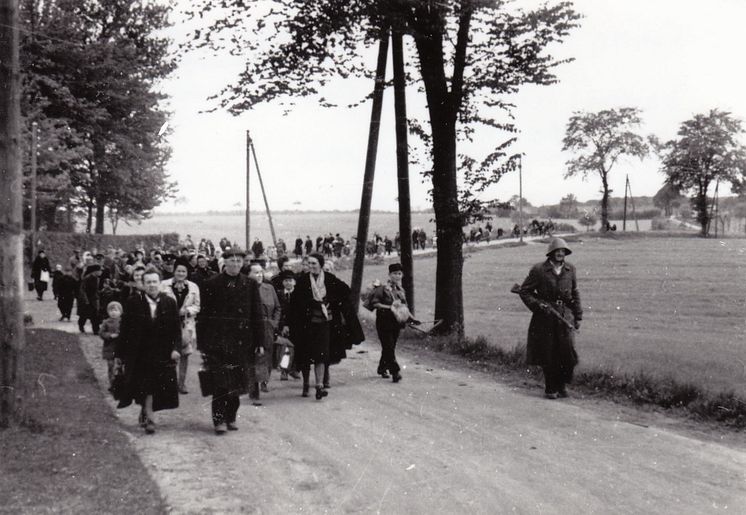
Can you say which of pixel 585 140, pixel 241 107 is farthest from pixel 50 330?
pixel 585 140

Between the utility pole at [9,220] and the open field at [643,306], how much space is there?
294 inches

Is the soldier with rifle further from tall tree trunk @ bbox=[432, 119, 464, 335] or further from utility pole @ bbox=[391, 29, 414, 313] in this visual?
utility pole @ bbox=[391, 29, 414, 313]

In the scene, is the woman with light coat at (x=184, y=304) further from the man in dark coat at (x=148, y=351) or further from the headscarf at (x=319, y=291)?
the man in dark coat at (x=148, y=351)

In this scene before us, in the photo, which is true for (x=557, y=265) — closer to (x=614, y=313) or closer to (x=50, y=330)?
(x=50, y=330)

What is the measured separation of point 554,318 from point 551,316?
44mm

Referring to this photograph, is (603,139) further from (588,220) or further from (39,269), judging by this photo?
(39,269)

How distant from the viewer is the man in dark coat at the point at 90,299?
1628 centimetres

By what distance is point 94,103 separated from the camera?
127 feet

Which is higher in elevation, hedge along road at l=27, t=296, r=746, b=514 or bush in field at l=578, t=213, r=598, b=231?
bush in field at l=578, t=213, r=598, b=231

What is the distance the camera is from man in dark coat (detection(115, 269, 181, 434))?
7699 mm

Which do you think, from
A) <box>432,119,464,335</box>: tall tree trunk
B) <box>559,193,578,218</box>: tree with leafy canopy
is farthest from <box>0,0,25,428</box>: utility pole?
<box>559,193,578,218</box>: tree with leafy canopy

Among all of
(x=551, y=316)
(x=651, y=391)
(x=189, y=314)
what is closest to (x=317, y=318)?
(x=189, y=314)

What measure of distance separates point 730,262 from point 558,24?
1214 inches

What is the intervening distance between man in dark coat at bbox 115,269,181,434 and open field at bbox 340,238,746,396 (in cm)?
603
